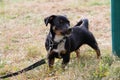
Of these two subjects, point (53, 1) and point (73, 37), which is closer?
point (73, 37)

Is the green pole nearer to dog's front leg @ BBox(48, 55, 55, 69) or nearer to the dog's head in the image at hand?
the dog's head

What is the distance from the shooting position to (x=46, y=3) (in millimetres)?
13391

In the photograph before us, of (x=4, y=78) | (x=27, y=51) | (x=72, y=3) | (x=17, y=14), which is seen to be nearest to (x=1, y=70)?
(x=4, y=78)

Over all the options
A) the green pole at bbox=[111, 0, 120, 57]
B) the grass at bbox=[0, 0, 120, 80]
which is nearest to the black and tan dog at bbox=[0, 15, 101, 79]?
the grass at bbox=[0, 0, 120, 80]

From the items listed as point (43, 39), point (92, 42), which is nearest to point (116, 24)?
point (92, 42)

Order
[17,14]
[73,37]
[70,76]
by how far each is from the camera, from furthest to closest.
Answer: [17,14], [73,37], [70,76]

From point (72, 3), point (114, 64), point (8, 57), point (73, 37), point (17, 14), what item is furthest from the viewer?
point (72, 3)

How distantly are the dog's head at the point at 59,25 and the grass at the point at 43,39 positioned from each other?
533mm

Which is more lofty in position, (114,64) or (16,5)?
(114,64)

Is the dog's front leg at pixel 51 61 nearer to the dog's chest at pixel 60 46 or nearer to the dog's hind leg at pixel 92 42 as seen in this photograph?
the dog's chest at pixel 60 46

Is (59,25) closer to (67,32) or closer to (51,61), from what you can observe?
(67,32)

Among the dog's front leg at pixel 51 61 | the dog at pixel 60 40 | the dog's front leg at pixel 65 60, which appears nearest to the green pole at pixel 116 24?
the dog at pixel 60 40

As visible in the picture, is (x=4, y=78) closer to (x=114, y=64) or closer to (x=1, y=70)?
(x=1, y=70)

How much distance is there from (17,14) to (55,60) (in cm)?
556
